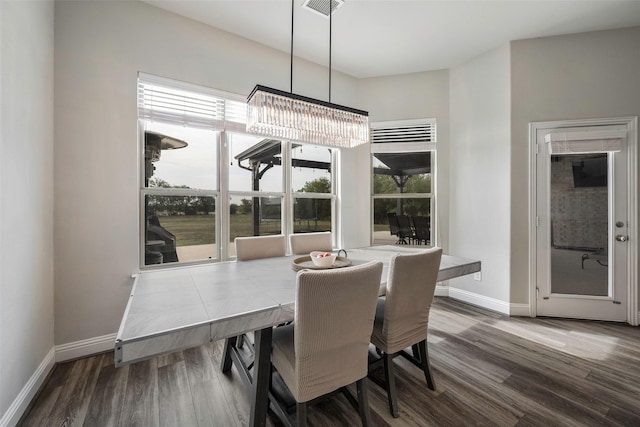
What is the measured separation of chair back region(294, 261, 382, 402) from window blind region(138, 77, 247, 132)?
237cm

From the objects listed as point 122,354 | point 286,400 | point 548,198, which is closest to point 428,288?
point 286,400

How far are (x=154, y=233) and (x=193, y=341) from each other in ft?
6.66

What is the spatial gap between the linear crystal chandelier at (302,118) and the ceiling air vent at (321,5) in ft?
0.20

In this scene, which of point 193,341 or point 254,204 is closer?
point 193,341

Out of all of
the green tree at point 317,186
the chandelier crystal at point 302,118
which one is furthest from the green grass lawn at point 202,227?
the chandelier crystal at point 302,118

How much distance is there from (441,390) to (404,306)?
75 cm

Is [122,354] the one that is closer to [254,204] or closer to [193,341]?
[193,341]

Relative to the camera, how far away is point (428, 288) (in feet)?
6.00

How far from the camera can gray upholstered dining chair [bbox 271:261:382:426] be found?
125 centimetres

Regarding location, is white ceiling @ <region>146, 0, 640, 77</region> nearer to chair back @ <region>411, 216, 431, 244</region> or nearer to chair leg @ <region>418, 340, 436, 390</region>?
chair back @ <region>411, 216, 431, 244</region>

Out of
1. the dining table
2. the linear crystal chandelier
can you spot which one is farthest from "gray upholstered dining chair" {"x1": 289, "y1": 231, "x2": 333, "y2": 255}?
the linear crystal chandelier

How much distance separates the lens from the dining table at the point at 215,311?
41.3 inches

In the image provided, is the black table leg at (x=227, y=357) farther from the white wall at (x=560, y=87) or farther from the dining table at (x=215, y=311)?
the white wall at (x=560, y=87)

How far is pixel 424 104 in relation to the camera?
3.96 metres
